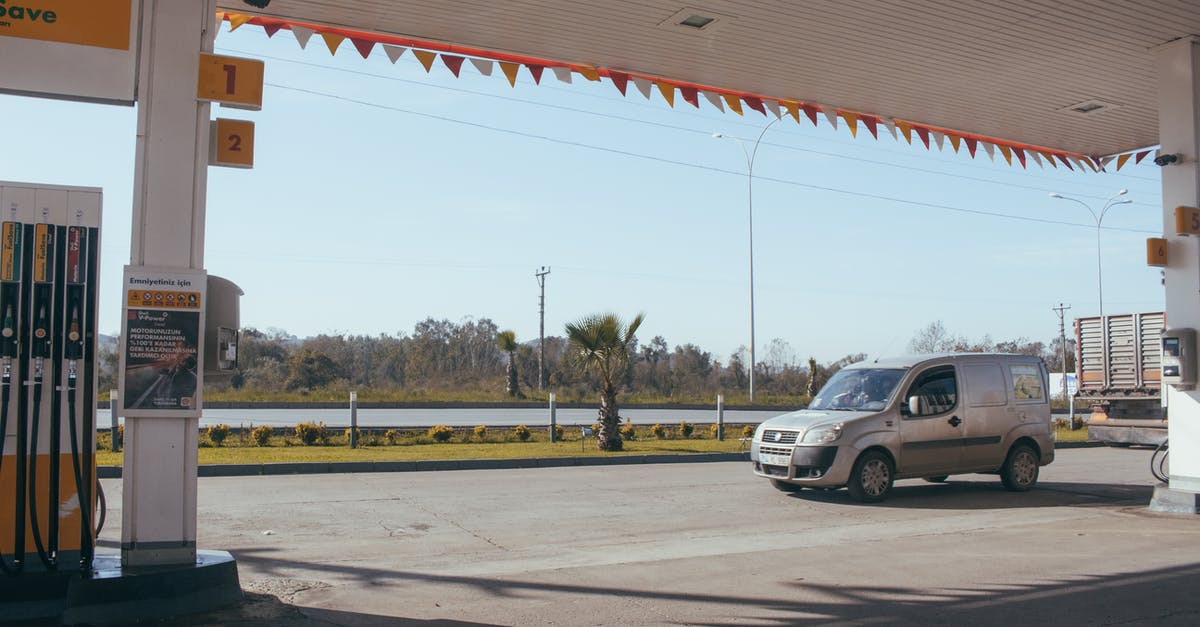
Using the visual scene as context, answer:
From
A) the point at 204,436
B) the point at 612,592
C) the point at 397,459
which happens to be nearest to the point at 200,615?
the point at 612,592

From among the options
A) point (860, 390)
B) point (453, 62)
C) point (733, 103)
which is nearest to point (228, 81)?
point (453, 62)

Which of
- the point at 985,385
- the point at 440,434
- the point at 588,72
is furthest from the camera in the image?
the point at 440,434

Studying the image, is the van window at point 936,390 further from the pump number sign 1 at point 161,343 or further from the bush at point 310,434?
the bush at point 310,434

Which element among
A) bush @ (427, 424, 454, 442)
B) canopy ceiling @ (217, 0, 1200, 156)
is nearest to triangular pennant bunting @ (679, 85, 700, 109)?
canopy ceiling @ (217, 0, 1200, 156)

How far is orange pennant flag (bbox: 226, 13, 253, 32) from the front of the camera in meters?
8.71

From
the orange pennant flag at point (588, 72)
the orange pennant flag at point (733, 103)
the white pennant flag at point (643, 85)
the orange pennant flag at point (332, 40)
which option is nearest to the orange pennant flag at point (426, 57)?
the orange pennant flag at point (332, 40)

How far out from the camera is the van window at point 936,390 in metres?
12.4

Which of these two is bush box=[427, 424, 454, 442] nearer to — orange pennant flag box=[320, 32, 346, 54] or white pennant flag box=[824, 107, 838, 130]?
white pennant flag box=[824, 107, 838, 130]

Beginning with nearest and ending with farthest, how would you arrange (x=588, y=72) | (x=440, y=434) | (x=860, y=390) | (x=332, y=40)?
(x=332, y=40)
(x=588, y=72)
(x=860, y=390)
(x=440, y=434)

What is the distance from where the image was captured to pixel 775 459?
40.3ft

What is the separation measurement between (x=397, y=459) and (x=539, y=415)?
1961 centimetres

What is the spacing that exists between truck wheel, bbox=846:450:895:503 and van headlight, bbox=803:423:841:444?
45 centimetres

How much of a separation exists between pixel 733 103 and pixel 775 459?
4420 millimetres

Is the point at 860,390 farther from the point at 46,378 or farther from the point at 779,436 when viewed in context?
the point at 46,378
